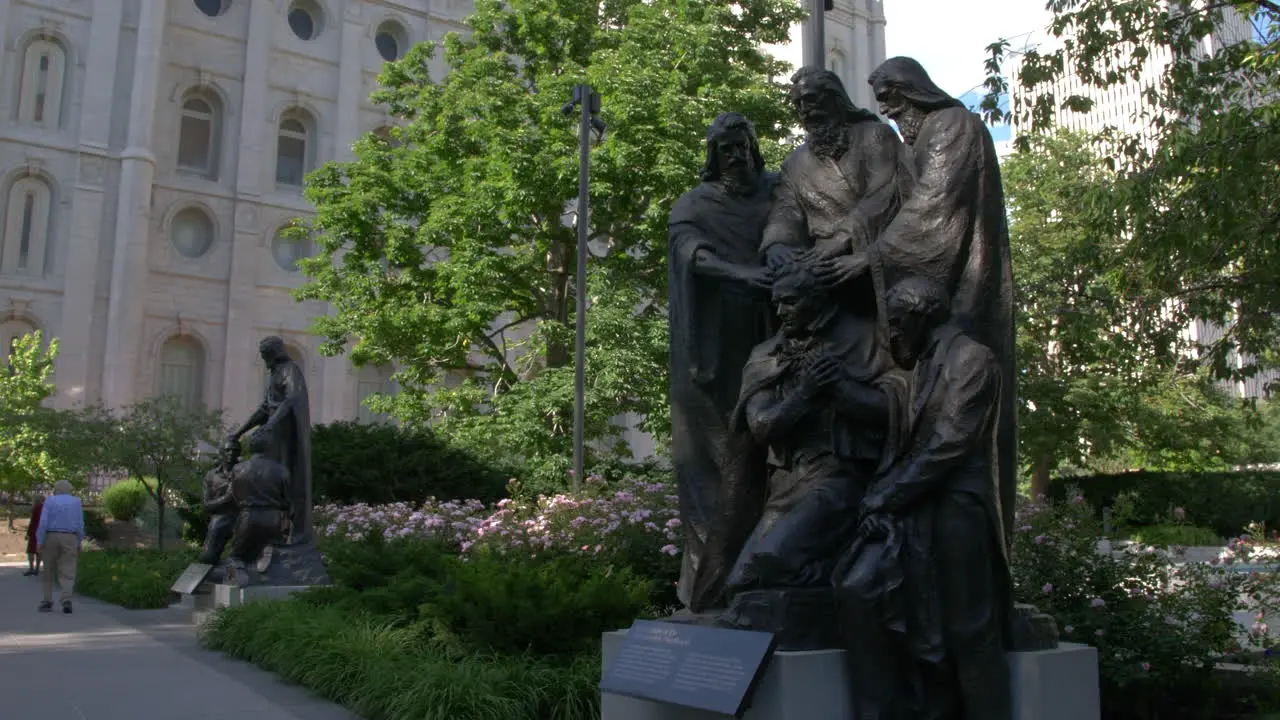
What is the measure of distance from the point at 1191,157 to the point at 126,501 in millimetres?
27850

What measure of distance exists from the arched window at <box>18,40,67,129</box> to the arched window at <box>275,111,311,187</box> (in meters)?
7.26

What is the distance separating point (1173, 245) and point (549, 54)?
17237mm

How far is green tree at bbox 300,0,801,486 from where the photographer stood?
2197 cm

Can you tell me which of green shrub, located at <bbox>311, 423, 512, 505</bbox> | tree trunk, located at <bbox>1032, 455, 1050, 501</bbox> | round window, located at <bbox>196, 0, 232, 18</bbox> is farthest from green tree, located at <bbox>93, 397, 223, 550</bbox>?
tree trunk, located at <bbox>1032, 455, 1050, 501</bbox>

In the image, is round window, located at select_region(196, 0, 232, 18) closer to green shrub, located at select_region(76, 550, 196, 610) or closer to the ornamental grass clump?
green shrub, located at select_region(76, 550, 196, 610)

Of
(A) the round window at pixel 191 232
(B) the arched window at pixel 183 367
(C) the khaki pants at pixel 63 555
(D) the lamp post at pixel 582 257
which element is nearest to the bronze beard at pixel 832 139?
(D) the lamp post at pixel 582 257

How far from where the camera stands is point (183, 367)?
36781 millimetres

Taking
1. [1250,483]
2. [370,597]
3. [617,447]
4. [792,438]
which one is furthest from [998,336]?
[1250,483]

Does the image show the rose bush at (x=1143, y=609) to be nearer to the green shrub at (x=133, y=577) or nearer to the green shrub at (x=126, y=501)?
the green shrub at (x=133, y=577)

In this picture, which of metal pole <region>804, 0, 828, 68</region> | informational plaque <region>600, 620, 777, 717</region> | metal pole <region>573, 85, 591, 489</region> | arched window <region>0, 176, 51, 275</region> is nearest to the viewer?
informational plaque <region>600, 620, 777, 717</region>

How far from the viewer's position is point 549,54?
25422 millimetres

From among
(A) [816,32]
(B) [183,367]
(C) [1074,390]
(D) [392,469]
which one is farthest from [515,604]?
(B) [183,367]

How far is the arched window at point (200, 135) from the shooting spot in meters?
38.0

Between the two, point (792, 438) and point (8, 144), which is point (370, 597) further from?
point (8, 144)
